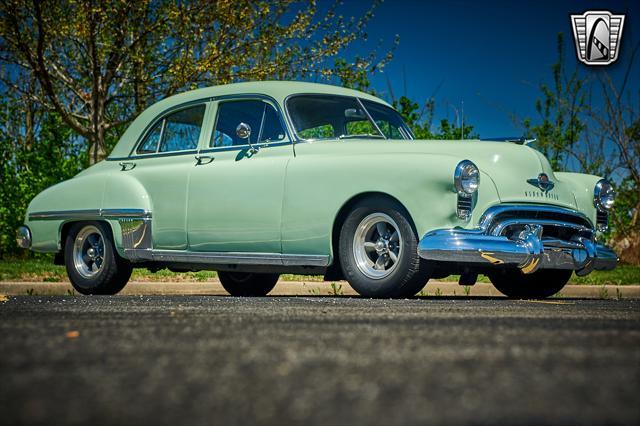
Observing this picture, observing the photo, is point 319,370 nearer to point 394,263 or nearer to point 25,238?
point 394,263

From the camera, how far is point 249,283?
9117 millimetres

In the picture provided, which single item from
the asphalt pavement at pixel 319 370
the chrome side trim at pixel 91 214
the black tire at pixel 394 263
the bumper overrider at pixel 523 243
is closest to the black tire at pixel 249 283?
the chrome side trim at pixel 91 214

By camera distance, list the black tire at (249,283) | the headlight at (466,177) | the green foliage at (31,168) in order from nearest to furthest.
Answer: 1. the headlight at (466,177)
2. the black tire at (249,283)
3. the green foliage at (31,168)

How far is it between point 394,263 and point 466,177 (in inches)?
31.5

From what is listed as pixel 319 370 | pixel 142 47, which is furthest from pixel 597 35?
pixel 319 370

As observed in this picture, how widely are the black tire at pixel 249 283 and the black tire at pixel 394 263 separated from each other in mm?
2621

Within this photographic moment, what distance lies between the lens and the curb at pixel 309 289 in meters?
9.14

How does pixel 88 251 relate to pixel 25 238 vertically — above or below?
below

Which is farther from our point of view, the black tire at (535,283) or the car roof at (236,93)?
the black tire at (535,283)

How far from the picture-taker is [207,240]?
24.7 feet

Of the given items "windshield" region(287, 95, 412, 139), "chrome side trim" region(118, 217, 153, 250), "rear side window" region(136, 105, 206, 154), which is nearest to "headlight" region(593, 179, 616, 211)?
"windshield" region(287, 95, 412, 139)

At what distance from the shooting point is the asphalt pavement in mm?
2174

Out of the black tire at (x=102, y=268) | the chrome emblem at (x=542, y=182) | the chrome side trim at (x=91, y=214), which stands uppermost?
the chrome emblem at (x=542, y=182)

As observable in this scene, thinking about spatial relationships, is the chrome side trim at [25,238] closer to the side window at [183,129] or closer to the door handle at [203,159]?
the side window at [183,129]
